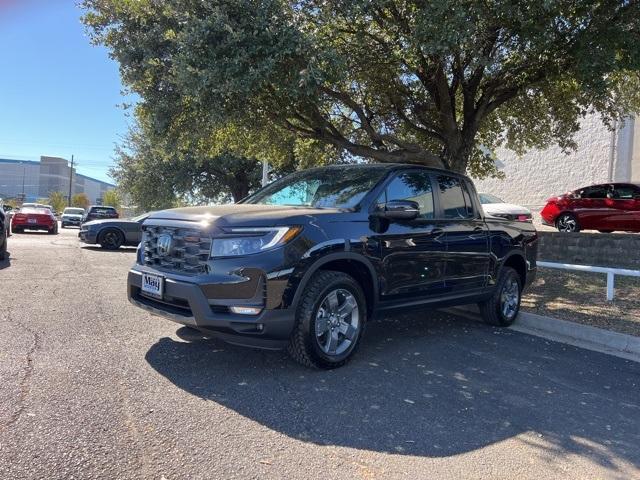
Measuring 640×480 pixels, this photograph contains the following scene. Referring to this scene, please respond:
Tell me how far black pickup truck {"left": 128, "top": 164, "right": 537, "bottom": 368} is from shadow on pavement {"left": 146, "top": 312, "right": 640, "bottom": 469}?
1.18ft

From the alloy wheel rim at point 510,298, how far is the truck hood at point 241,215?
3033mm

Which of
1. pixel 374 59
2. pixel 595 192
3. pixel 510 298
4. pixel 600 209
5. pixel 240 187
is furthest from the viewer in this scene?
pixel 240 187

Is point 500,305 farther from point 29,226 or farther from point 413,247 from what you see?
point 29,226

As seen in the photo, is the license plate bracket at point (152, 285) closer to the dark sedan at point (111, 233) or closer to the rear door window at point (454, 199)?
the rear door window at point (454, 199)

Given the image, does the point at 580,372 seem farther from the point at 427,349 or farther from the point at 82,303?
the point at 82,303

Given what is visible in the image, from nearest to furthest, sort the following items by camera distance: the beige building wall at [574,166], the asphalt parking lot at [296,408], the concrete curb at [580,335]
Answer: the asphalt parking lot at [296,408] < the concrete curb at [580,335] < the beige building wall at [574,166]

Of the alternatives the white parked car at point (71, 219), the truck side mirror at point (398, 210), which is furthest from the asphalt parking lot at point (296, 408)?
the white parked car at point (71, 219)

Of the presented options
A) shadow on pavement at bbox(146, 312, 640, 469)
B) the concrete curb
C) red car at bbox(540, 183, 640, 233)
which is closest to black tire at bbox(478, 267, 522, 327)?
the concrete curb

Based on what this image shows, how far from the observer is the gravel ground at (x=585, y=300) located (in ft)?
22.4

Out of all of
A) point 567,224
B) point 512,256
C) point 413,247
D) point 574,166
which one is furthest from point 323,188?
point 574,166

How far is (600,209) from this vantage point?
1467 centimetres

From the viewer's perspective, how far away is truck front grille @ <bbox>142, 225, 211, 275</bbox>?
425 centimetres

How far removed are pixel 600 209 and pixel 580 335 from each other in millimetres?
9832

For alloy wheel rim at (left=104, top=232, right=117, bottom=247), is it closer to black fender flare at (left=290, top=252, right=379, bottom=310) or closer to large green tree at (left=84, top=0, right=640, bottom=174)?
large green tree at (left=84, top=0, right=640, bottom=174)
